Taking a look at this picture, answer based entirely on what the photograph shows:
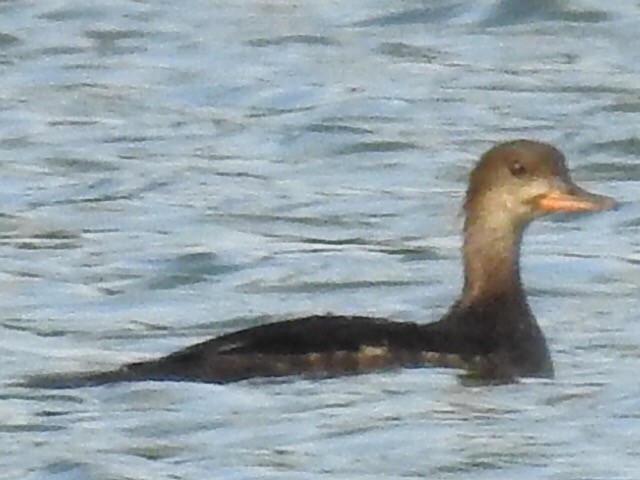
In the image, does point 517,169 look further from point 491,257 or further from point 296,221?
point 296,221

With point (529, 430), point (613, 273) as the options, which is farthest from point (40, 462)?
point (613, 273)

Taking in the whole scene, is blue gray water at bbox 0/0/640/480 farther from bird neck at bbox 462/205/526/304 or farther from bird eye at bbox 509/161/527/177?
bird eye at bbox 509/161/527/177

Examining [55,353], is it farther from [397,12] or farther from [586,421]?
[397,12]

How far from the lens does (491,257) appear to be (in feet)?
46.8

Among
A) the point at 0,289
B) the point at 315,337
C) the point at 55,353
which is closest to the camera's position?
the point at 315,337

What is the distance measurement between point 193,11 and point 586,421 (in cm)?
858

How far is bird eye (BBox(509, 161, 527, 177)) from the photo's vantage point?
1424 centimetres

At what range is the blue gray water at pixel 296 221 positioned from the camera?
41.5ft

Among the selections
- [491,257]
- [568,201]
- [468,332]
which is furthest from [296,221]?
[468,332]

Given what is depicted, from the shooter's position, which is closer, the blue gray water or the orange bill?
the blue gray water

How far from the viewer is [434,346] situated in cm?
1341

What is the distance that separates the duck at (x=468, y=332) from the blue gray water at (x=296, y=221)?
0.10 metres

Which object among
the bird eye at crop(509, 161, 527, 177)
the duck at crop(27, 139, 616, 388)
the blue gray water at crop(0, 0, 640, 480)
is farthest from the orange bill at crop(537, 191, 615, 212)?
the blue gray water at crop(0, 0, 640, 480)

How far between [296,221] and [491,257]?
113 inches
